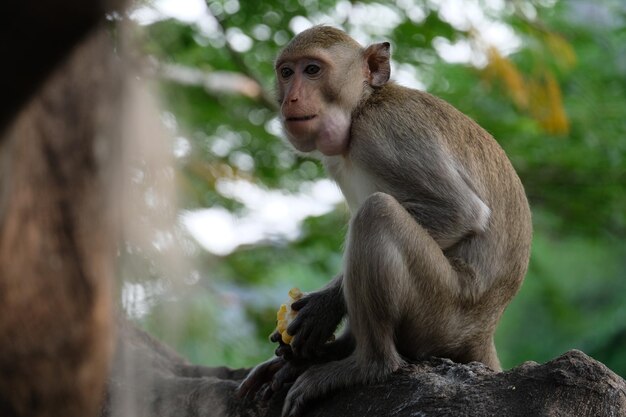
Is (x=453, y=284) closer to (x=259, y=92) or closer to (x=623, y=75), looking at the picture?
(x=259, y=92)

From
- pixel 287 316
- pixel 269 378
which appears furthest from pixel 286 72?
pixel 269 378

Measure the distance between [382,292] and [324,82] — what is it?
1.74m

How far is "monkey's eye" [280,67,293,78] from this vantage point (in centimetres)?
630

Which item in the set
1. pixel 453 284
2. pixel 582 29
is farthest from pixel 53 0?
pixel 582 29

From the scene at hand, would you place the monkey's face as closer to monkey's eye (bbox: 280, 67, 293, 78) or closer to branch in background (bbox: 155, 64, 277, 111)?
monkey's eye (bbox: 280, 67, 293, 78)

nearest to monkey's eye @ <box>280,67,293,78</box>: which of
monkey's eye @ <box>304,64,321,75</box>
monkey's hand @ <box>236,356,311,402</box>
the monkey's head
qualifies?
the monkey's head

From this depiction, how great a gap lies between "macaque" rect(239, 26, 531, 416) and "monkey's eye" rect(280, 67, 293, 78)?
1cm

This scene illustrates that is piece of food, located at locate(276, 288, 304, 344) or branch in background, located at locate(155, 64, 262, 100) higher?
piece of food, located at locate(276, 288, 304, 344)

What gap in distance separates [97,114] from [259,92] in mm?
6930

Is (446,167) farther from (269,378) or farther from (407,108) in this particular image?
(269,378)

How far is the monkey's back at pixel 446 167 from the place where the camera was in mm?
5695

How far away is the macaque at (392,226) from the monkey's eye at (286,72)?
0.04 feet

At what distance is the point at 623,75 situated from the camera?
10945mm

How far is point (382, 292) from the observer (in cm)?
513
